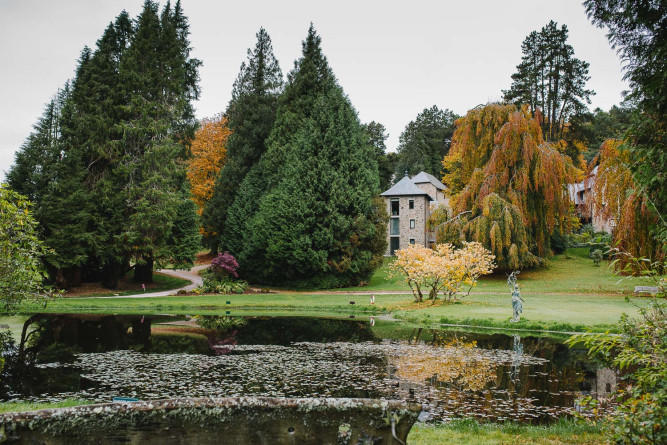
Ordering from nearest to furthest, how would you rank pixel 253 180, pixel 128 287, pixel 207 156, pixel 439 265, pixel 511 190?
pixel 439 265 < pixel 511 190 < pixel 128 287 < pixel 253 180 < pixel 207 156

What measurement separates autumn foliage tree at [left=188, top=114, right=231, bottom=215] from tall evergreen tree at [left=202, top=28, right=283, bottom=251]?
552cm

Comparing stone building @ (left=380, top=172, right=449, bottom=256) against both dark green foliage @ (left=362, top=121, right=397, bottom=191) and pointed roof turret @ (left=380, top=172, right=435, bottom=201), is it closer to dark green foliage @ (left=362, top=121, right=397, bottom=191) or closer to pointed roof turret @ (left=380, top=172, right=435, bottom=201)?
pointed roof turret @ (left=380, top=172, right=435, bottom=201)

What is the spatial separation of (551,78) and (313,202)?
3340 cm

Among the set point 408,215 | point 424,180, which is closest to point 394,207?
point 408,215

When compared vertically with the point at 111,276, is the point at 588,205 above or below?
above

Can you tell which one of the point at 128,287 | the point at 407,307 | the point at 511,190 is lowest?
the point at 128,287

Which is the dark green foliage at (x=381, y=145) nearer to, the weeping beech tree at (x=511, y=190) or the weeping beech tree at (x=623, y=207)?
the weeping beech tree at (x=511, y=190)

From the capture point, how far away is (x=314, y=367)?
1043 centimetres

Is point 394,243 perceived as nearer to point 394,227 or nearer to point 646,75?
point 394,227

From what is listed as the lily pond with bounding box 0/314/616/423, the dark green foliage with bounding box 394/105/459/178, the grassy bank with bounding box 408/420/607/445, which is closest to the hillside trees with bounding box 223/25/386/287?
the lily pond with bounding box 0/314/616/423

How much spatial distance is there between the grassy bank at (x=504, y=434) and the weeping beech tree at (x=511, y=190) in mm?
24306

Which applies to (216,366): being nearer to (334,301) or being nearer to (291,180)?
(334,301)

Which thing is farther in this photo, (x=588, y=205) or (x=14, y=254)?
(x=588, y=205)

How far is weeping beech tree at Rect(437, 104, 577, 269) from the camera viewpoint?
30.1 meters
